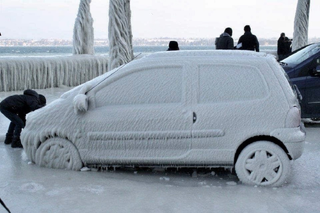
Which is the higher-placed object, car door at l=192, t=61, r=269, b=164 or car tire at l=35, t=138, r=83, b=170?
car door at l=192, t=61, r=269, b=164

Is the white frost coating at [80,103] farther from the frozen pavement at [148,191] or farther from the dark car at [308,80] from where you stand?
the dark car at [308,80]

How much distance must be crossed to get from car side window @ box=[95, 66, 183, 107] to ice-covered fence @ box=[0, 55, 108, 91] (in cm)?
845

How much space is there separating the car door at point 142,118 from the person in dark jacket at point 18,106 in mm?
1748

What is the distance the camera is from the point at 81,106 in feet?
17.6

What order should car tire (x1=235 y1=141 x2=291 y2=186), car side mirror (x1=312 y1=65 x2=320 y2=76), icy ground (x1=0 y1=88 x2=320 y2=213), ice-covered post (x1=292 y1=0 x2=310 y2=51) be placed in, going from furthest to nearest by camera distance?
ice-covered post (x1=292 y1=0 x2=310 y2=51) → car side mirror (x1=312 y1=65 x2=320 y2=76) → car tire (x1=235 y1=141 x2=291 y2=186) → icy ground (x1=0 y1=88 x2=320 y2=213)

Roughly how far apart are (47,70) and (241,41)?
5.74 m

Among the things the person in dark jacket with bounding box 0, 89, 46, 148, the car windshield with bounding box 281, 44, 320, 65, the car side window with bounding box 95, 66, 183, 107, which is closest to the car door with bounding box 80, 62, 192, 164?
the car side window with bounding box 95, 66, 183, 107

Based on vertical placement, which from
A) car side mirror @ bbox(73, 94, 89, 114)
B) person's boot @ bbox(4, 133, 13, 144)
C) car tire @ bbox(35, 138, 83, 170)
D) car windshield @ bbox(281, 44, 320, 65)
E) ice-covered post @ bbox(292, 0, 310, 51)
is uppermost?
ice-covered post @ bbox(292, 0, 310, 51)

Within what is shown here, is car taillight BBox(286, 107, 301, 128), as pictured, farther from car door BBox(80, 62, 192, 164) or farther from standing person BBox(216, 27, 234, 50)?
standing person BBox(216, 27, 234, 50)

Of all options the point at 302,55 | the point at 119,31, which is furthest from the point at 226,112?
the point at 119,31

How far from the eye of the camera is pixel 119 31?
35.3ft

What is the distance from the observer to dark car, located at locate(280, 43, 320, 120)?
8.51m

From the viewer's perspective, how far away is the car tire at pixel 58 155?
5559mm

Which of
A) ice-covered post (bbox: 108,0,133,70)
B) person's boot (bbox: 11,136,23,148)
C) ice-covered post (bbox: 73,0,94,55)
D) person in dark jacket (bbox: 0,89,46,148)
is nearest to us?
person in dark jacket (bbox: 0,89,46,148)
